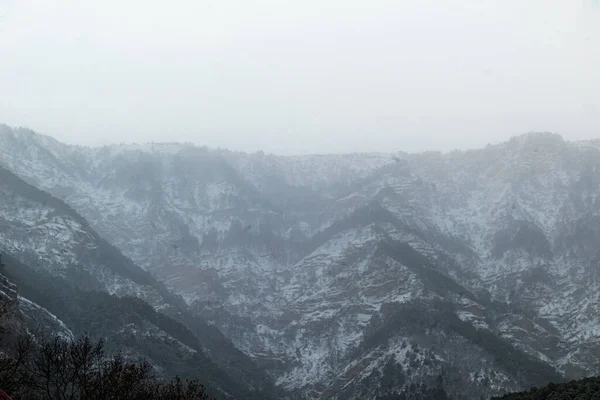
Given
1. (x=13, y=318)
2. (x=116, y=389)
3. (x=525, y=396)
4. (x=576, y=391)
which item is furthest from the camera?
(x=13, y=318)

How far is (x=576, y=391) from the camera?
156250mm

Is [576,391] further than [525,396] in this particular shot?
No

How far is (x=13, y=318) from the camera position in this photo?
200 m

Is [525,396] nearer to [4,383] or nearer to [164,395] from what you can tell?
[164,395]

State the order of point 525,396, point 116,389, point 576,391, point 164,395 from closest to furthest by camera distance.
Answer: point 116,389 → point 164,395 → point 576,391 → point 525,396

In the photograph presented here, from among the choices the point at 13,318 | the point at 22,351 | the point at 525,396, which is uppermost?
the point at 22,351

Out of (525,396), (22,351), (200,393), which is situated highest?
(22,351)

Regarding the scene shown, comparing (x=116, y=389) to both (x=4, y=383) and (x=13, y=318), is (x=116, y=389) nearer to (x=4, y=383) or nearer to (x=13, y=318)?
(x=4, y=383)

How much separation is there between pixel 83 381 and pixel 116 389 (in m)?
6.96

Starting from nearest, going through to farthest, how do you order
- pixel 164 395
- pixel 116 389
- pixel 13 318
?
pixel 116 389
pixel 164 395
pixel 13 318

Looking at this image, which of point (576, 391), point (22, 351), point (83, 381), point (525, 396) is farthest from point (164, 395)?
point (525, 396)

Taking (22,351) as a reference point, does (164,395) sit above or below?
below

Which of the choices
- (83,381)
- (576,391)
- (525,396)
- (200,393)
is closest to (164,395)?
(200,393)

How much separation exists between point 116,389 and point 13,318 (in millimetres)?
154259
